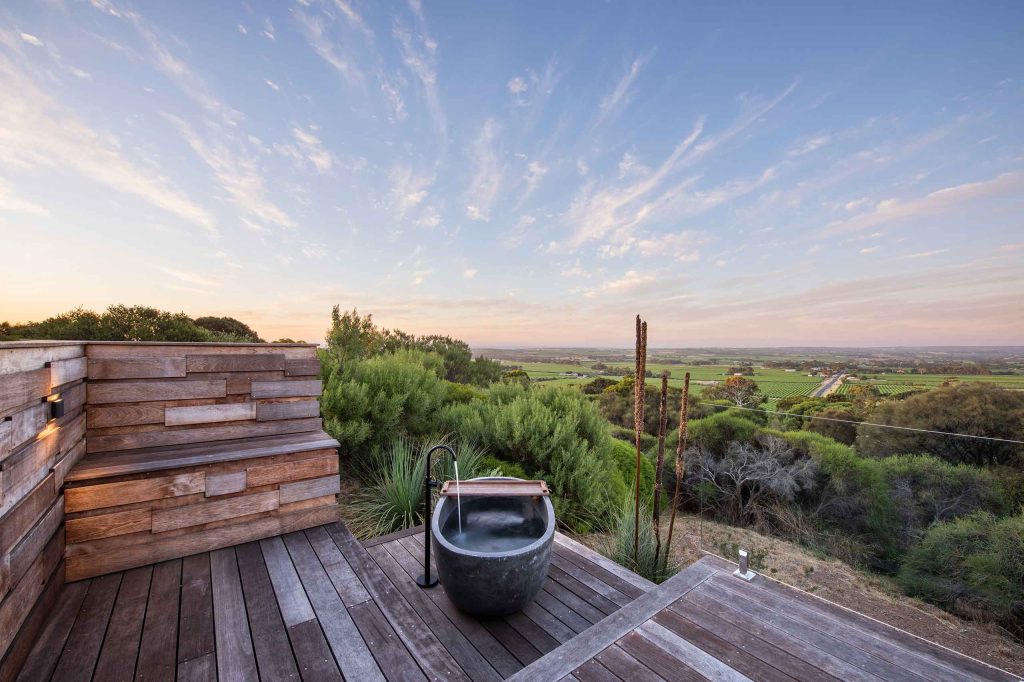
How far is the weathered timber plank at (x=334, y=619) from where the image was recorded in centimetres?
148

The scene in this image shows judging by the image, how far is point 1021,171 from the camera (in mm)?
5184

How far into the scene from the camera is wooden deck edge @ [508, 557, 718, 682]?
4.50 feet

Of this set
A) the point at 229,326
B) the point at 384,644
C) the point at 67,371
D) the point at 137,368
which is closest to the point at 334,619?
the point at 384,644

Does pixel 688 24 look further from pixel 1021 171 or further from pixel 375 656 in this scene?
pixel 375 656

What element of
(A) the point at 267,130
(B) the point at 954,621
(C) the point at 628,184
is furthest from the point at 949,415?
(A) the point at 267,130

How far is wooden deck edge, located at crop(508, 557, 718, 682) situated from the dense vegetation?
18.3 ft

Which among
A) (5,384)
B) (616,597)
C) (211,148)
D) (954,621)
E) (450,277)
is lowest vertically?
(954,621)

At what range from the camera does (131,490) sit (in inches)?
83.6

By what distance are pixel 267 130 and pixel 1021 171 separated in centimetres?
1029

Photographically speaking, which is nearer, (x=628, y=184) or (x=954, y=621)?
(x=954, y=621)

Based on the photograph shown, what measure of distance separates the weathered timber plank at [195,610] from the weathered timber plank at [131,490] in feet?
1.36

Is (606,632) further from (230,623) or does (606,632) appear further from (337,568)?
(230,623)

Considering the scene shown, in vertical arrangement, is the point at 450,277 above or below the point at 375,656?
above

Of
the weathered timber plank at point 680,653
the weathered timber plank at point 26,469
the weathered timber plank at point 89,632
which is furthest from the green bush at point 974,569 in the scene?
Result: the weathered timber plank at point 26,469
